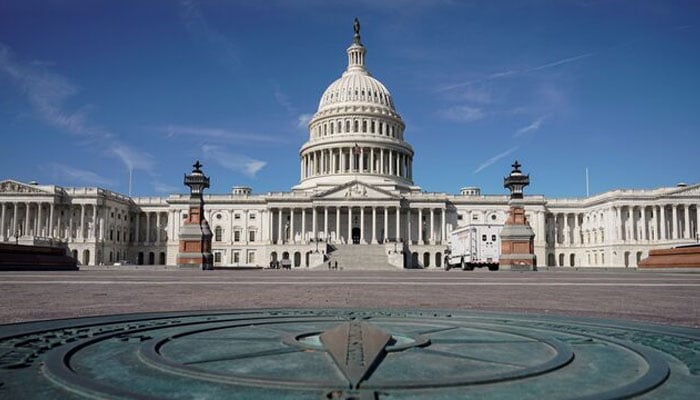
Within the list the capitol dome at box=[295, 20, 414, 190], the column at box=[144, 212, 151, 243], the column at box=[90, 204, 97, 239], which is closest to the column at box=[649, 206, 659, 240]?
the capitol dome at box=[295, 20, 414, 190]

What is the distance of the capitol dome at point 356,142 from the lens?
123 metres

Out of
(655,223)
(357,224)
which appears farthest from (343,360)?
(655,223)

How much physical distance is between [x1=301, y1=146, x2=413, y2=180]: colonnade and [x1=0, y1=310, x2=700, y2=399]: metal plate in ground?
115799 mm

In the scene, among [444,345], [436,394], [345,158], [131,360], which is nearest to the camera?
[436,394]

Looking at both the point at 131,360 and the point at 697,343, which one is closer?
the point at 131,360

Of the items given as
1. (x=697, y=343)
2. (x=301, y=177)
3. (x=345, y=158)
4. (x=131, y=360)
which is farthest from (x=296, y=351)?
(x=301, y=177)

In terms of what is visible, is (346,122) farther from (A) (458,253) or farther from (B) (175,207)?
(A) (458,253)

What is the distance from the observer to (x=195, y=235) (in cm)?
5566

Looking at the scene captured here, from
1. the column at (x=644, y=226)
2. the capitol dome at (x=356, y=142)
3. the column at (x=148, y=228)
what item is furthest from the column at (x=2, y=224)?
the column at (x=644, y=226)

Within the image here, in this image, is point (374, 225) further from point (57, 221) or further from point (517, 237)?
point (57, 221)

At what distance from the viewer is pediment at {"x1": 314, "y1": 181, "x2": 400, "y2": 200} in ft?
364

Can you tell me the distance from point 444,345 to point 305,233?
108386 mm

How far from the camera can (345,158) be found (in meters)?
124

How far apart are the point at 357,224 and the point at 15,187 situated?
6576 cm
